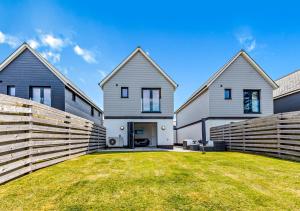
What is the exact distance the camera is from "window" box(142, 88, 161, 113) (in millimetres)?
15727

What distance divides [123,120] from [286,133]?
1067 cm

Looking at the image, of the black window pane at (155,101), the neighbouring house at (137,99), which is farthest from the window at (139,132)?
the black window pane at (155,101)

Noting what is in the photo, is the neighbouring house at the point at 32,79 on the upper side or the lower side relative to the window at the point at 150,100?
upper

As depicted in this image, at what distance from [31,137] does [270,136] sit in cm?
892

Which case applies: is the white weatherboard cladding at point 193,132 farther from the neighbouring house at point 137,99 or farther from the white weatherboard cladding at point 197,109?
the neighbouring house at point 137,99

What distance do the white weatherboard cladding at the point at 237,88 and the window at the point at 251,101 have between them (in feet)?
0.96

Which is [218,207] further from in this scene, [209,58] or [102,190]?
[209,58]

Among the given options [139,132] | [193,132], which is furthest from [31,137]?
[193,132]

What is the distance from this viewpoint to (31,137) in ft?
16.9

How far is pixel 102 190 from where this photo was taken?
391cm

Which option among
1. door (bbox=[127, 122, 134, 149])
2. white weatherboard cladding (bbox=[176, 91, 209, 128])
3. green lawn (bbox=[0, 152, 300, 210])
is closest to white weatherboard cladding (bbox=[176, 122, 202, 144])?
white weatherboard cladding (bbox=[176, 91, 209, 128])

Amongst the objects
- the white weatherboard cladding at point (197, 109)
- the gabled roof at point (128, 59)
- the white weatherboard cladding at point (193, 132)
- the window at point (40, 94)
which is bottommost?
the white weatherboard cladding at point (193, 132)

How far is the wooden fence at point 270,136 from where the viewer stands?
725cm

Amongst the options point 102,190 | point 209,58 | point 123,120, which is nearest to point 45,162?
point 102,190
